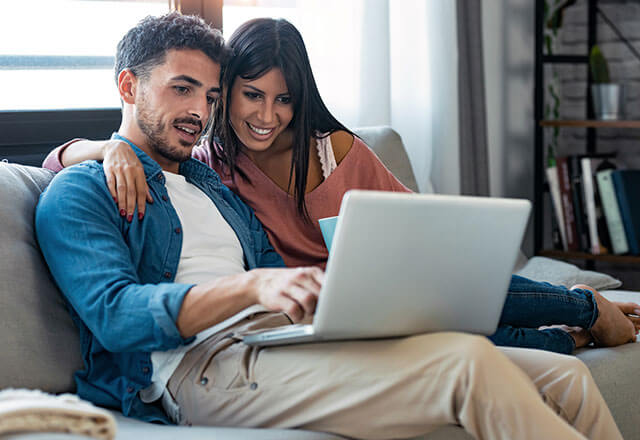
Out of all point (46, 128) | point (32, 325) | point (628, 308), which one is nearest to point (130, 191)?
point (32, 325)

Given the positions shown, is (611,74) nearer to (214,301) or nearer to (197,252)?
(197,252)

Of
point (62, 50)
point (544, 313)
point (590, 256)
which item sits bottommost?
point (590, 256)

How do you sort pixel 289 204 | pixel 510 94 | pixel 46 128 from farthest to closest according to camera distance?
pixel 510 94 < pixel 46 128 < pixel 289 204

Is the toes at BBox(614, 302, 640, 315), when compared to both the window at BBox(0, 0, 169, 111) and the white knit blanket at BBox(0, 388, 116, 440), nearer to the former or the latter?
the white knit blanket at BBox(0, 388, 116, 440)

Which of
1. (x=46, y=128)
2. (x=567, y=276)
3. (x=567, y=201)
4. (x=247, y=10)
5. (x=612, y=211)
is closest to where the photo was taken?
(x=46, y=128)

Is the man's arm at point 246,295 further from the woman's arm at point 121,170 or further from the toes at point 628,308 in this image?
the toes at point 628,308

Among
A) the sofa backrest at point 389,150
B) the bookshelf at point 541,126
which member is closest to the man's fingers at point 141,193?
the sofa backrest at point 389,150

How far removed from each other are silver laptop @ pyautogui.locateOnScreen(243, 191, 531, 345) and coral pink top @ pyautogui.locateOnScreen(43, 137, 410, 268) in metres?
0.58

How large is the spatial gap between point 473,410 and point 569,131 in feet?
8.62

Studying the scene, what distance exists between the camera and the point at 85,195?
130 centimetres

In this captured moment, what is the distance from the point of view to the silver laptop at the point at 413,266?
39.2 inches

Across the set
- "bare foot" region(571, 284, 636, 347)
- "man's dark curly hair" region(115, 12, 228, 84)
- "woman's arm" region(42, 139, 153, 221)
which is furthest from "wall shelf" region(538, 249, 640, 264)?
"woman's arm" region(42, 139, 153, 221)

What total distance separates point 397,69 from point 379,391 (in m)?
1.82

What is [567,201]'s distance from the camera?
3.00 metres
